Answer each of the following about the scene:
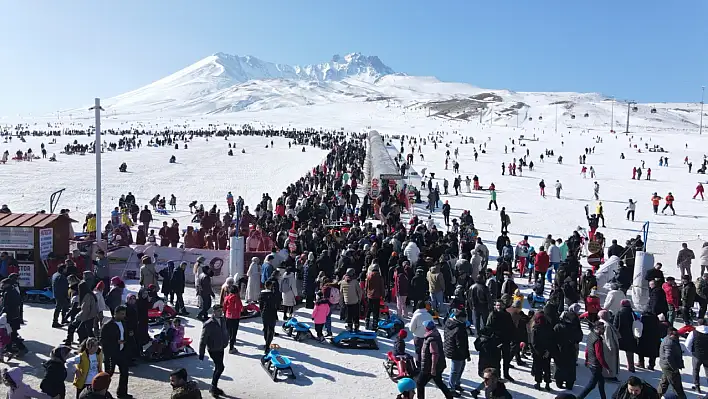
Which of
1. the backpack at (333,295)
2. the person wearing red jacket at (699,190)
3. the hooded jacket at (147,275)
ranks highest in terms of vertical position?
the person wearing red jacket at (699,190)

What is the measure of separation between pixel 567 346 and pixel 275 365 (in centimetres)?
381

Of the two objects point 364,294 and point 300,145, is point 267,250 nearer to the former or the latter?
point 364,294

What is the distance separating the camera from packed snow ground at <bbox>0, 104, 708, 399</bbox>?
786 cm

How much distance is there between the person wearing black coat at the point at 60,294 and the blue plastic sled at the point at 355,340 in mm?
4401

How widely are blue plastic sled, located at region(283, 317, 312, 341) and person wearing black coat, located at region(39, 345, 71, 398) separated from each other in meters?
3.85

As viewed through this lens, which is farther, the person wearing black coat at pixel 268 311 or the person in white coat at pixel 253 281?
the person in white coat at pixel 253 281

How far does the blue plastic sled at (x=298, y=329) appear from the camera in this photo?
30.6ft

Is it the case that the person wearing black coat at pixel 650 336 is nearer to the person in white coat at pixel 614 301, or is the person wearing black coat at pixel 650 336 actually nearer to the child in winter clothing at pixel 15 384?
the person in white coat at pixel 614 301

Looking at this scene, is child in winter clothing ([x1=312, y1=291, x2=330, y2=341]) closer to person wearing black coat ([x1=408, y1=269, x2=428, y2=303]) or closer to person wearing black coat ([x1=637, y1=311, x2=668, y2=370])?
person wearing black coat ([x1=408, y1=269, x2=428, y2=303])

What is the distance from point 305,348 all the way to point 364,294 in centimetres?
172

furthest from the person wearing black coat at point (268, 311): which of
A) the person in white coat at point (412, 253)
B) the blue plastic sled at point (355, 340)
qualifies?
the person in white coat at point (412, 253)

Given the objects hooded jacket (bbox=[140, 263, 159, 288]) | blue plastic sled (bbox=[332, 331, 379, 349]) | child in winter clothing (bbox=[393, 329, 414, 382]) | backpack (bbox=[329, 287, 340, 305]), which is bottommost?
blue plastic sled (bbox=[332, 331, 379, 349])

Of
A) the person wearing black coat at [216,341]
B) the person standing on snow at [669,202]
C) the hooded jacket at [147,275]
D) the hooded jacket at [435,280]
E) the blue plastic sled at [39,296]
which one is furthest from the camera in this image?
the person standing on snow at [669,202]

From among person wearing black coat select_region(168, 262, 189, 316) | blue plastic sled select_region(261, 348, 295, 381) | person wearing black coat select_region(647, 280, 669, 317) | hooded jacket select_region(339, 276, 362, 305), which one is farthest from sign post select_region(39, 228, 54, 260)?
person wearing black coat select_region(647, 280, 669, 317)
